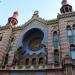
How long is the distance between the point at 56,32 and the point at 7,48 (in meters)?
7.35

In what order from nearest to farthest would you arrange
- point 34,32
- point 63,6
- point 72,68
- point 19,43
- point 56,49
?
1. point 72,68
2. point 56,49
3. point 19,43
4. point 34,32
5. point 63,6

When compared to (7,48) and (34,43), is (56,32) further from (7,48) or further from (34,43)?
(7,48)

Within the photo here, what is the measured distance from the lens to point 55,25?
76.9ft

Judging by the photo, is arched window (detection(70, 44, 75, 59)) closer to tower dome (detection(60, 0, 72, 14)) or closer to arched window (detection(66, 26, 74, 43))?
arched window (detection(66, 26, 74, 43))

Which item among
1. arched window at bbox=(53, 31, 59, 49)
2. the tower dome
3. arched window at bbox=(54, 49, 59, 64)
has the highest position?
the tower dome

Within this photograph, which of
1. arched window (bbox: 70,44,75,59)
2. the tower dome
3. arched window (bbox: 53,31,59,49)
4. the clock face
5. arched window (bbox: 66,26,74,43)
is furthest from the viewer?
the tower dome

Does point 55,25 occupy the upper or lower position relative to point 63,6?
lower

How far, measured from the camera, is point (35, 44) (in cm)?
2431

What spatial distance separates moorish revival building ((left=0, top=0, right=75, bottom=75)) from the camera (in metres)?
18.9

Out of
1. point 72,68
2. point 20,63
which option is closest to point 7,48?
point 20,63

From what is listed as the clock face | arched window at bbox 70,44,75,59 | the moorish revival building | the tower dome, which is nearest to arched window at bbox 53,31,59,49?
the moorish revival building

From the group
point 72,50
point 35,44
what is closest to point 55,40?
point 72,50

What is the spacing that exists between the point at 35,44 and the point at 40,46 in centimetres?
116

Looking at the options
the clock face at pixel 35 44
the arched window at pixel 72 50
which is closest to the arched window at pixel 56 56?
the arched window at pixel 72 50
